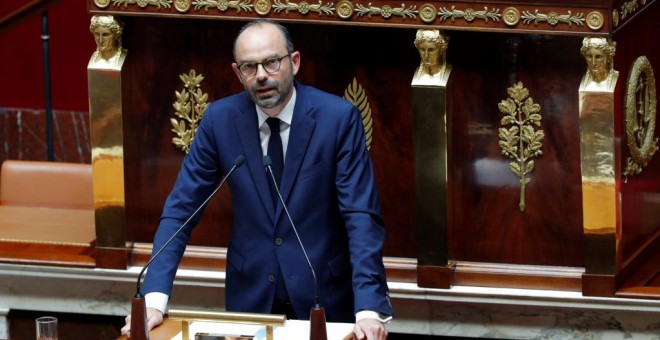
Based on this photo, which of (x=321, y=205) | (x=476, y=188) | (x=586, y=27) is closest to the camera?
(x=321, y=205)

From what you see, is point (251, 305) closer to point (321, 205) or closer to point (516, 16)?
point (321, 205)

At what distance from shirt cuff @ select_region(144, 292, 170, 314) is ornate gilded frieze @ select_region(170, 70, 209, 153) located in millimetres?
1244

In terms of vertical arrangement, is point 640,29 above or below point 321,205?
above

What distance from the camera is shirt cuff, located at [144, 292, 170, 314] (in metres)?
4.22

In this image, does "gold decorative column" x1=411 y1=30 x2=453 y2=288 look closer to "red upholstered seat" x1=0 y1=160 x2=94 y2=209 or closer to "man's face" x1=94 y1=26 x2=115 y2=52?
"man's face" x1=94 y1=26 x2=115 y2=52

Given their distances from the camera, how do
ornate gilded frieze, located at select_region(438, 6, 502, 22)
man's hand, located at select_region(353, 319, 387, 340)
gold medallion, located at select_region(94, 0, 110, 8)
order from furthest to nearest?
gold medallion, located at select_region(94, 0, 110, 8)
ornate gilded frieze, located at select_region(438, 6, 502, 22)
man's hand, located at select_region(353, 319, 387, 340)

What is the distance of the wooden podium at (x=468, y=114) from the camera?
5090 millimetres

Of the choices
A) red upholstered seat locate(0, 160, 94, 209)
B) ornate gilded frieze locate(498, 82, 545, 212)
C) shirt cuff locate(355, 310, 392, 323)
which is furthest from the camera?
red upholstered seat locate(0, 160, 94, 209)

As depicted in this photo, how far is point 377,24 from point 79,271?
133 cm

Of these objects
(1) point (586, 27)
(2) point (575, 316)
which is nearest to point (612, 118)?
(1) point (586, 27)

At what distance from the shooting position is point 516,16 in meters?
5.02

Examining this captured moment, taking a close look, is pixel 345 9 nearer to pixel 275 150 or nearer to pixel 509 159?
pixel 509 159

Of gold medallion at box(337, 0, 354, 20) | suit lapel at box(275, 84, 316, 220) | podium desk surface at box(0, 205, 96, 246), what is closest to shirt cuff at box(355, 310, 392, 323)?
suit lapel at box(275, 84, 316, 220)

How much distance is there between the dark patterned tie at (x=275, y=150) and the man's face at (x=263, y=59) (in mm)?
124
